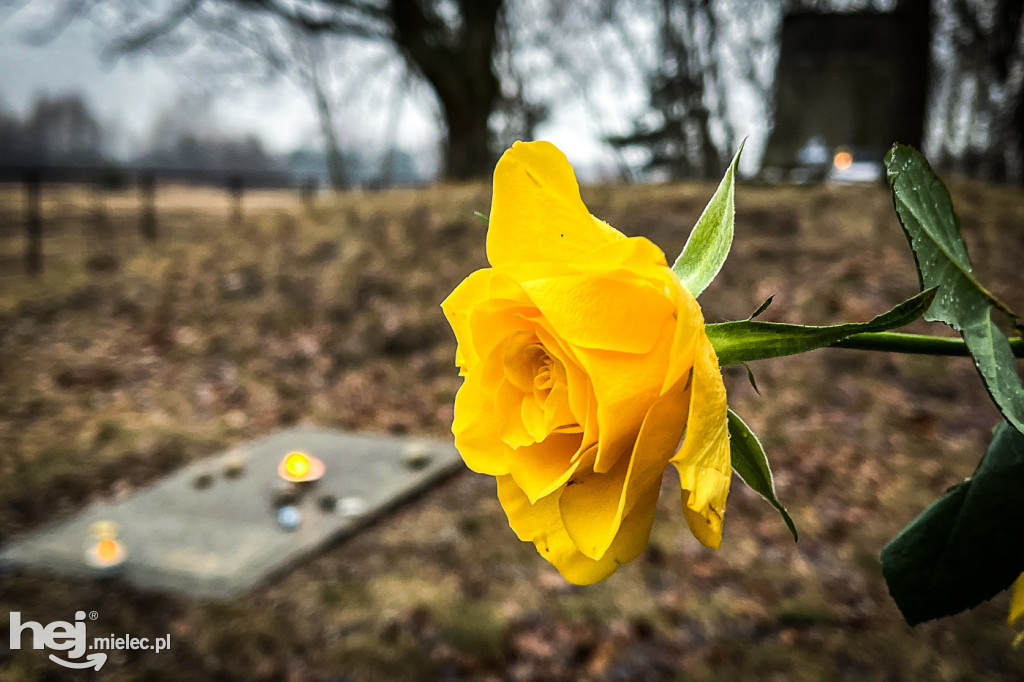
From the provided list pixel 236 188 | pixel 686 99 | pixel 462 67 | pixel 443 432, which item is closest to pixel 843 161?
pixel 686 99

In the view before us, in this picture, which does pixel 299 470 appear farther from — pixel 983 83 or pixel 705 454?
pixel 983 83

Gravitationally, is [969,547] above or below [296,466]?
above

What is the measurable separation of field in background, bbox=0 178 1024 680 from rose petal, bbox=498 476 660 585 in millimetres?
2275

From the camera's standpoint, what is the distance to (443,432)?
14.3ft

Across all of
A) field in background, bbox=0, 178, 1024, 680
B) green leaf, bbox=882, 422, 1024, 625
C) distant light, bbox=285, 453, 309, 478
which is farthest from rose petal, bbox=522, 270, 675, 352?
distant light, bbox=285, 453, 309, 478

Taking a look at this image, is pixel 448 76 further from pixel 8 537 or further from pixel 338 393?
pixel 8 537

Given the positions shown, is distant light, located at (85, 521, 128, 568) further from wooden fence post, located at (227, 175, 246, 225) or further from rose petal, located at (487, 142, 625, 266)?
wooden fence post, located at (227, 175, 246, 225)

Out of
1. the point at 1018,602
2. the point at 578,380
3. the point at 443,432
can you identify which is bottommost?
the point at 443,432

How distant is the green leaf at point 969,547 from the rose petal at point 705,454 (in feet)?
0.41

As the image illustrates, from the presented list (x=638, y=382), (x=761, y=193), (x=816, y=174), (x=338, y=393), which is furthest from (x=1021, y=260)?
(x=638, y=382)

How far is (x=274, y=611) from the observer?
254cm

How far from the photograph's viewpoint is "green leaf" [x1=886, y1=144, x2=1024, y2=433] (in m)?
0.26

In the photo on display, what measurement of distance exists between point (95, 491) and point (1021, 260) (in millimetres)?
5805

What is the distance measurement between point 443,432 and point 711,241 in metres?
4.11
